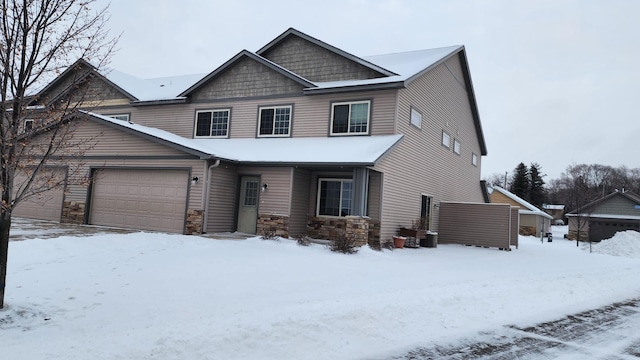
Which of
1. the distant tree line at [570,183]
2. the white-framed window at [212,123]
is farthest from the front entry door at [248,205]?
the distant tree line at [570,183]

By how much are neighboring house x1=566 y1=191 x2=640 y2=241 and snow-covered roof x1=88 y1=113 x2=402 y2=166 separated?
26.6 meters

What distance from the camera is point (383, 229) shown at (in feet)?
49.0

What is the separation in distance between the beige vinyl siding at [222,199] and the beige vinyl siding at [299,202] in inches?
94.3

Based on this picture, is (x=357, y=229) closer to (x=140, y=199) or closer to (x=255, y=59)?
(x=140, y=199)

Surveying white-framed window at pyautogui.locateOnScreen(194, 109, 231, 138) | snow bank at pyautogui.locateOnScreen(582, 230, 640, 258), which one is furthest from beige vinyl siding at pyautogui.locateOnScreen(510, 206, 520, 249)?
white-framed window at pyautogui.locateOnScreen(194, 109, 231, 138)

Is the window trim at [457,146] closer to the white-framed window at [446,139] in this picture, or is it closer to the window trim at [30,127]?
the white-framed window at [446,139]

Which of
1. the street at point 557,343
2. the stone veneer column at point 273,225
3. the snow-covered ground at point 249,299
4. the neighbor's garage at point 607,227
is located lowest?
the street at point 557,343

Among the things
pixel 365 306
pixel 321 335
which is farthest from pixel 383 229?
pixel 321 335

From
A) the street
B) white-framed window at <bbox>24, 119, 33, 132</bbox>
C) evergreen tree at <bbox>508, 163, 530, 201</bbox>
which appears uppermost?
evergreen tree at <bbox>508, 163, 530, 201</bbox>

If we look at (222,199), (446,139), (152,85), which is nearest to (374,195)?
(222,199)

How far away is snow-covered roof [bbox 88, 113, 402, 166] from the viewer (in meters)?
13.7

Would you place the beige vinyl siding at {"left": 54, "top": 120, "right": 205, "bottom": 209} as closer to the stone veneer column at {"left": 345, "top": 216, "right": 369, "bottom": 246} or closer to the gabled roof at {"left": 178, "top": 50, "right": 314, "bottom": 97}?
the gabled roof at {"left": 178, "top": 50, "right": 314, "bottom": 97}

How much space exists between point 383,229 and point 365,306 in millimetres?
8321

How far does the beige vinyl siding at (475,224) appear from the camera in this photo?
18391 millimetres
